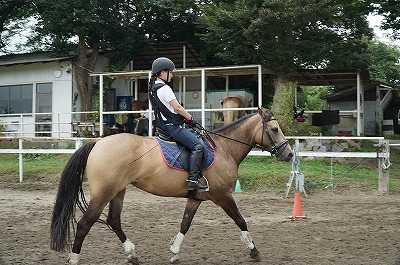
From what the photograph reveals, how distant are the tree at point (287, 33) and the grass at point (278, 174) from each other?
4125 mm

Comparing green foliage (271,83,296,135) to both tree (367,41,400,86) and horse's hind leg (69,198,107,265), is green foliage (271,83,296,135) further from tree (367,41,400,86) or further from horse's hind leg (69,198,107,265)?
tree (367,41,400,86)

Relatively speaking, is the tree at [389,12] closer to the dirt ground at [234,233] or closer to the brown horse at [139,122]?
the dirt ground at [234,233]

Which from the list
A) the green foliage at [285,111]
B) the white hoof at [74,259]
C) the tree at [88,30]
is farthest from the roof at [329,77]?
the white hoof at [74,259]

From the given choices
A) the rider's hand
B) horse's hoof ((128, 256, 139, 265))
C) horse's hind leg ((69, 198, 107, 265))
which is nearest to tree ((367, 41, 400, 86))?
the rider's hand

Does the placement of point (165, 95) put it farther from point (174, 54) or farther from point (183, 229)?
point (174, 54)

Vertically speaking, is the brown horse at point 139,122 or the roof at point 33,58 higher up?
the roof at point 33,58

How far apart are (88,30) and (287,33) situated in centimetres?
1040

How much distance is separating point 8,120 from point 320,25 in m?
16.5

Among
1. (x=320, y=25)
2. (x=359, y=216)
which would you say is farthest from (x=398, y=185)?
(x=320, y=25)

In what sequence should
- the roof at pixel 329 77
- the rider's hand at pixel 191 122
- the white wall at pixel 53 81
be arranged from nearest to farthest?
the rider's hand at pixel 191 122 → the roof at pixel 329 77 → the white wall at pixel 53 81

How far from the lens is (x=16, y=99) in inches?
1037

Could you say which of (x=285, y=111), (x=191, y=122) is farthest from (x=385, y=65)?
(x=191, y=122)

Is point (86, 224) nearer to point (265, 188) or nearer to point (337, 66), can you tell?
point (265, 188)

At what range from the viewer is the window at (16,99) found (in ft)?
85.3
